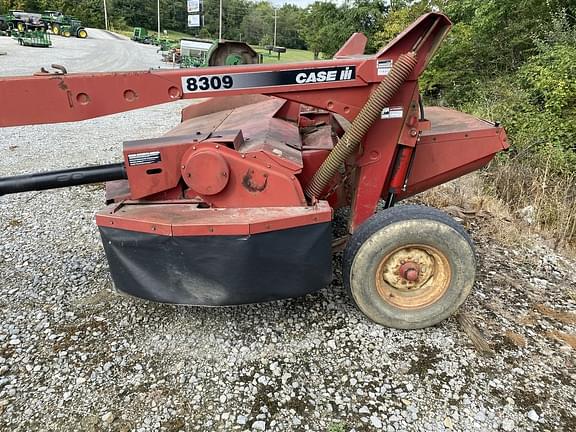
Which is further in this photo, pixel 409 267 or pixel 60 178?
pixel 60 178

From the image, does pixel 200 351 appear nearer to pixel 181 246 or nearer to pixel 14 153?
pixel 181 246

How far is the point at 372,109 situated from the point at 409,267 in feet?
3.34

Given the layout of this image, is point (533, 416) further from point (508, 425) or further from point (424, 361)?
point (424, 361)

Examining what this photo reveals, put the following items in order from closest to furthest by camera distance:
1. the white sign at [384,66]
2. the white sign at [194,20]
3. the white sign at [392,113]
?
1. the white sign at [384,66]
2. the white sign at [392,113]
3. the white sign at [194,20]

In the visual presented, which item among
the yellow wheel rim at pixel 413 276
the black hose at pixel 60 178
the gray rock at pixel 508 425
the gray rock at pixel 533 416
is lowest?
the gray rock at pixel 508 425

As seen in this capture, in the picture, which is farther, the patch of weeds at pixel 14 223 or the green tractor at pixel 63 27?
the green tractor at pixel 63 27

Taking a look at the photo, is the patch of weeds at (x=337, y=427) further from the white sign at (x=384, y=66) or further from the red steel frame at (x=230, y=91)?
the white sign at (x=384, y=66)

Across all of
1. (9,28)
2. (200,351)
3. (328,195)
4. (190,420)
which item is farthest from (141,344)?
(9,28)

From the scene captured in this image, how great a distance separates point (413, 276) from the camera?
110 inches

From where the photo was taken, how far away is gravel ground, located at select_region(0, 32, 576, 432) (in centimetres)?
230

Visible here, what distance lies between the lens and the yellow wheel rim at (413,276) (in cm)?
279

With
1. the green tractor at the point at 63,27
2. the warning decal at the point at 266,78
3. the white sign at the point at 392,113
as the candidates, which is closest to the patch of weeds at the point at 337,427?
the white sign at the point at 392,113

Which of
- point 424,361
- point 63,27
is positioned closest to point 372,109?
point 424,361

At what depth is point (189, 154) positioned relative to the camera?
2717mm
